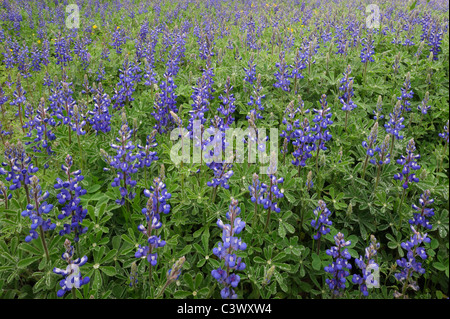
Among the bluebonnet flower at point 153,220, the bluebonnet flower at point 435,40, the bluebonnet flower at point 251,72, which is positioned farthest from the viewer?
the bluebonnet flower at point 435,40

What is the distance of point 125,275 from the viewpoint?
7.30ft

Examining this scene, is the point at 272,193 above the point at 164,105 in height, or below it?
below

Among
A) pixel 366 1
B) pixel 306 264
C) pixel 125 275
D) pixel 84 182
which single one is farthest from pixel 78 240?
pixel 366 1

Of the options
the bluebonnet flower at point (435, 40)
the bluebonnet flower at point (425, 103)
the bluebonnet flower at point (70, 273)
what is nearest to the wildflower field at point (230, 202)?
the bluebonnet flower at point (70, 273)

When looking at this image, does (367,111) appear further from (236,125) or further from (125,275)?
(125,275)

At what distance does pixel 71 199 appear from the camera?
2.02m

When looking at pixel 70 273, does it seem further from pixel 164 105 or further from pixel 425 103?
pixel 425 103

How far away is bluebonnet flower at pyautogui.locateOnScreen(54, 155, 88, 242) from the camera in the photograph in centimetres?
197

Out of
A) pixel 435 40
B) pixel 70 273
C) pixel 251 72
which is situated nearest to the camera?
pixel 70 273

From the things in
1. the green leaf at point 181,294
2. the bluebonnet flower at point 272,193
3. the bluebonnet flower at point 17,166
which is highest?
the bluebonnet flower at point 17,166

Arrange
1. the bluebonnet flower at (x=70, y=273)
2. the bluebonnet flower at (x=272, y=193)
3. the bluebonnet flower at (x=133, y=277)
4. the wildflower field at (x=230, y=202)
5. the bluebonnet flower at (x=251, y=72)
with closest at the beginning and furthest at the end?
the bluebonnet flower at (x=70, y=273)
the bluebonnet flower at (x=133, y=277)
the wildflower field at (x=230, y=202)
the bluebonnet flower at (x=272, y=193)
the bluebonnet flower at (x=251, y=72)

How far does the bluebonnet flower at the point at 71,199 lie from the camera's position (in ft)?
6.47

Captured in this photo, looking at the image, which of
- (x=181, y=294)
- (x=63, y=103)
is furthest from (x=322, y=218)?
(x=63, y=103)

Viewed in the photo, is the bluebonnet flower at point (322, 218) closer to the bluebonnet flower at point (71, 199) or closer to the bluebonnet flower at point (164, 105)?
the bluebonnet flower at point (71, 199)
